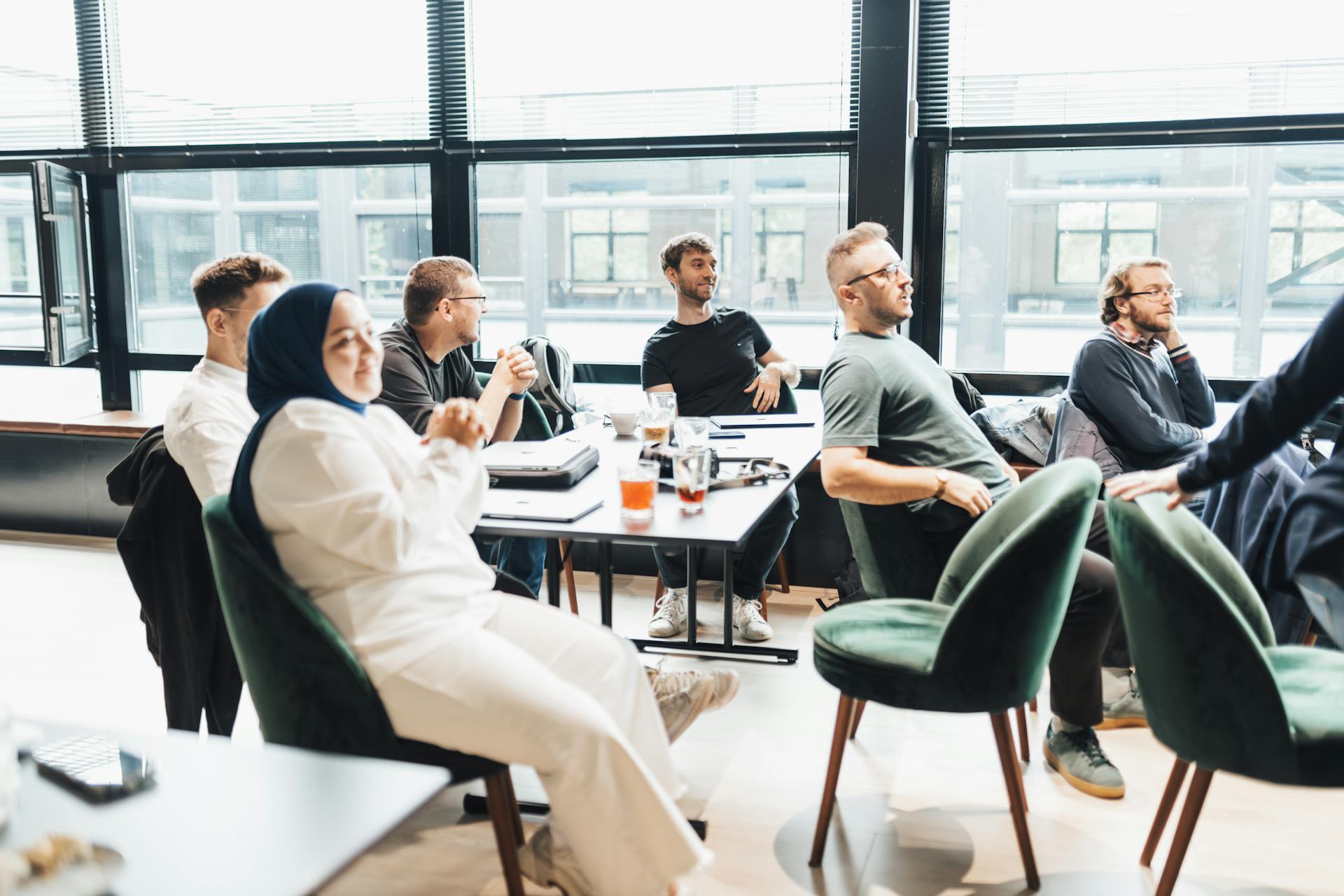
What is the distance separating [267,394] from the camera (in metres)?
1.92

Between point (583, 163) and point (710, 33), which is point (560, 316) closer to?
point (583, 163)

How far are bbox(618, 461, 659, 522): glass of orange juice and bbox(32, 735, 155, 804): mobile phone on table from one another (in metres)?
1.26

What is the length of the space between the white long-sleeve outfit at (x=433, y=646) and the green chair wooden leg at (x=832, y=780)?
0.57 m

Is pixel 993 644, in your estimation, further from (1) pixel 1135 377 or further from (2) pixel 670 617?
(2) pixel 670 617

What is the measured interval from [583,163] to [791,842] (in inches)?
125

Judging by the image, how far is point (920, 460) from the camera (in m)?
2.70

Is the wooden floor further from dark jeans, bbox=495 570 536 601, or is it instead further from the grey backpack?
the grey backpack

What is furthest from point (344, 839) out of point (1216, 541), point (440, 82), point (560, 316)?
point (440, 82)

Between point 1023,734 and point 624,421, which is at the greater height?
point 624,421

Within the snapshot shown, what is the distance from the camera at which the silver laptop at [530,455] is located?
2.67m

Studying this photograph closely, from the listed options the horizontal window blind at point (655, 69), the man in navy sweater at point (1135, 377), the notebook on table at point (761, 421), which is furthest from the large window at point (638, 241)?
the man in navy sweater at point (1135, 377)

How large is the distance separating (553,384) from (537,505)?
1721 mm

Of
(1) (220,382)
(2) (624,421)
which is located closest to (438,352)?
(2) (624,421)

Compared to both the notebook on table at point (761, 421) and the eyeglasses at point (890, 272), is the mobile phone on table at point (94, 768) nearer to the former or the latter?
the eyeglasses at point (890, 272)
